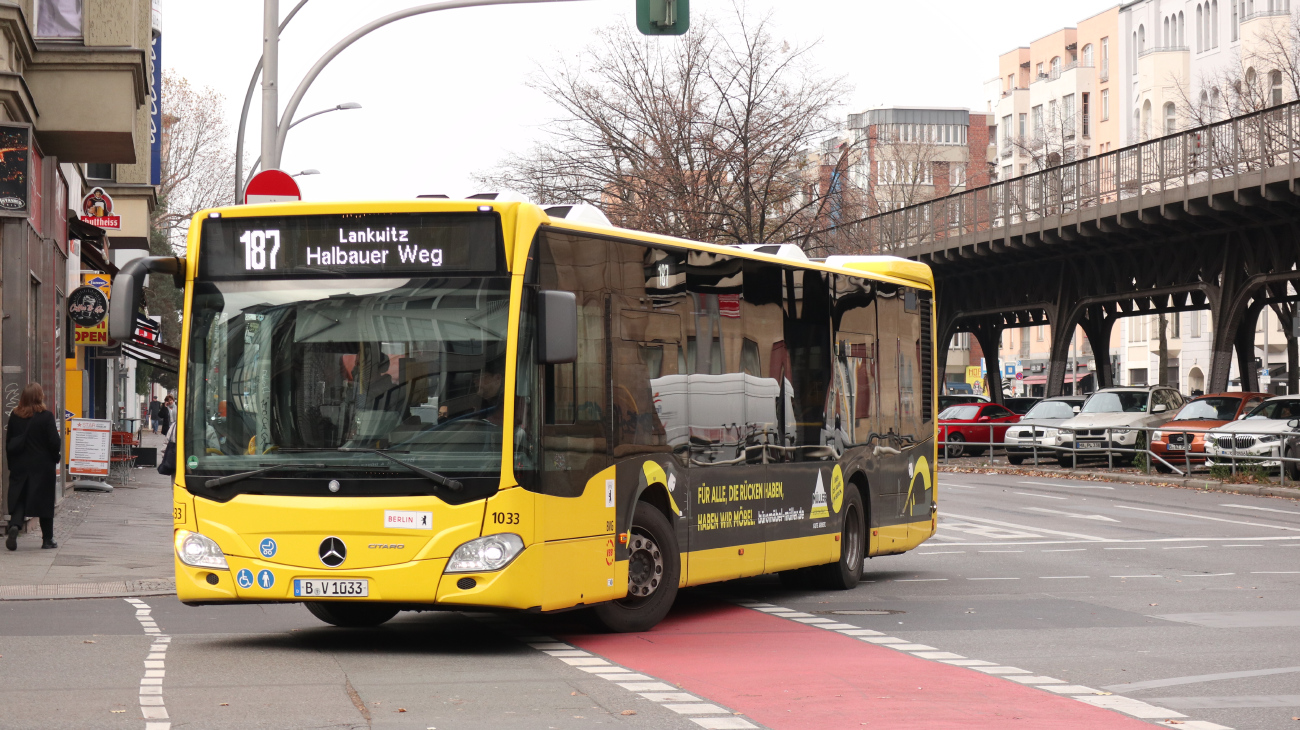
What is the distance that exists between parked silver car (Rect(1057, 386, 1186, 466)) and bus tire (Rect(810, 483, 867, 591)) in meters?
23.3

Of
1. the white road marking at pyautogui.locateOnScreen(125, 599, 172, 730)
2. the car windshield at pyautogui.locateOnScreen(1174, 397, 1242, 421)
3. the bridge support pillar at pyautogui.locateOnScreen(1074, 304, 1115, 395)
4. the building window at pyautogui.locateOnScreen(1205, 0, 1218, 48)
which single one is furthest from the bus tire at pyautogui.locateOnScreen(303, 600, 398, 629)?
the building window at pyautogui.locateOnScreen(1205, 0, 1218, 48)

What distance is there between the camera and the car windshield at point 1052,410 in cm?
4350

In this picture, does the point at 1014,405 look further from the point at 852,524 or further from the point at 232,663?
the point at 232,663

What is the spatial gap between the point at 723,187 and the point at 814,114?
312 centimetres

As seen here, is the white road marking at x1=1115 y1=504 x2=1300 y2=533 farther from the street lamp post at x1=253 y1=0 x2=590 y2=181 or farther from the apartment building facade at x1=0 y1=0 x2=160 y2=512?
the apartment building facade at x1=0 y1=0 x2=160 y2=512

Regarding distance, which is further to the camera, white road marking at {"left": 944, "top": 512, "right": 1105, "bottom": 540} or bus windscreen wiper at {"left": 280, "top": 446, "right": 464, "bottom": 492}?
white road marking at {"left": 944, "top": 512, "right": 1105, "bottom": 540}

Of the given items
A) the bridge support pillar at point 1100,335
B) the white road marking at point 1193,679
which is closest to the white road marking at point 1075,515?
the white road marking at point 1193,679

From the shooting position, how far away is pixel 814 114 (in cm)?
4703

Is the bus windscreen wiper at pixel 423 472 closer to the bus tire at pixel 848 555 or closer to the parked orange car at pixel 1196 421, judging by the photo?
the bus tire at pixel 848 555

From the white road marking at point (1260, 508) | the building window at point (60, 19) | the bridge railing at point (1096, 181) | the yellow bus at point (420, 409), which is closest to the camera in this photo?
the yellow bus at point (420, 409)

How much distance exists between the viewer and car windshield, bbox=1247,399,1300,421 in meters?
33.9

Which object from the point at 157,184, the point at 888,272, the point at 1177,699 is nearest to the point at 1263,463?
the point at 888,272

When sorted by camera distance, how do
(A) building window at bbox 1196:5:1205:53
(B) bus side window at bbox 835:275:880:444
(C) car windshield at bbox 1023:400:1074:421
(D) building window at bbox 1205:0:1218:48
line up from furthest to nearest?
(A) building window at bbox 1196:5:1205:53, (D) building window at bbox 1205:0:1218:48, (C) car windshield at bbox 1023:400:1074:421, (B) bus side window at bbox 835:275:880:444

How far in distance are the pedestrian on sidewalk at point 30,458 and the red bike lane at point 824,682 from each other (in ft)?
26.6
